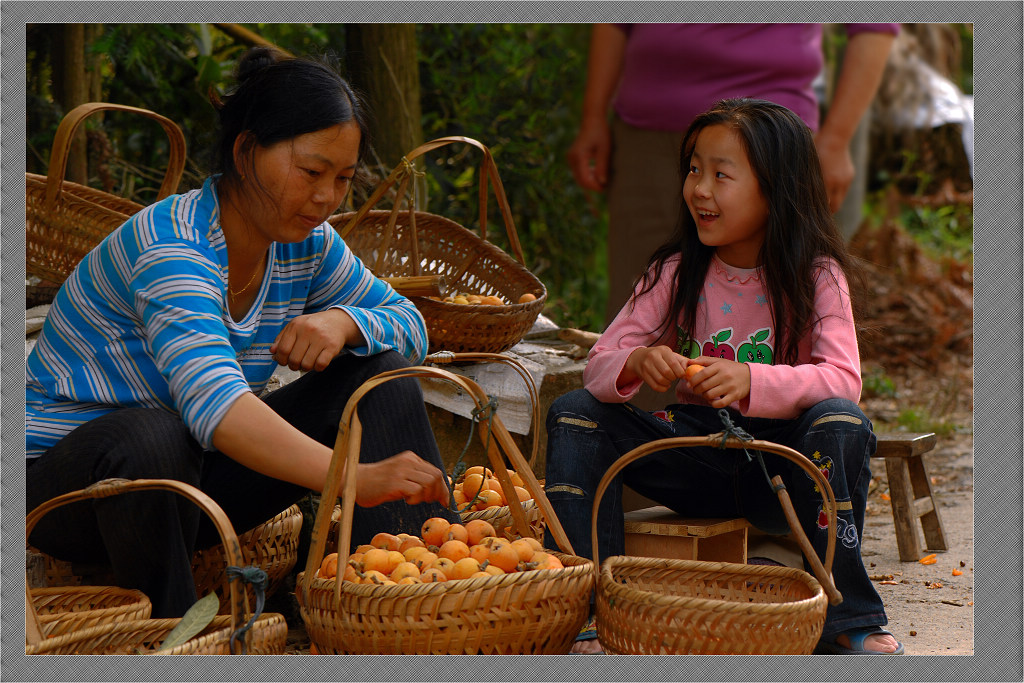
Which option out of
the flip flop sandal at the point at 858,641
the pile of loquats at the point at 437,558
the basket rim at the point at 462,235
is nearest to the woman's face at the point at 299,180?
the pile of loquats at the point at 437,558

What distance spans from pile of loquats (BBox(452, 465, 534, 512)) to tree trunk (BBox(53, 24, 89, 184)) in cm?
217

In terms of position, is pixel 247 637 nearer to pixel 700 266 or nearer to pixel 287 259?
pixel 287 259

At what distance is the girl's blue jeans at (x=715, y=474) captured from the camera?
6.81 ft

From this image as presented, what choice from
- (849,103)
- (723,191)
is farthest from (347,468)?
(849,103)

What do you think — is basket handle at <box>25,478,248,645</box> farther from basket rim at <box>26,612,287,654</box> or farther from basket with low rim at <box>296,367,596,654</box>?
basket with low rim at <box>296,367,596,654</box>

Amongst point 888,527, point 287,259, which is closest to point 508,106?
point 888,527

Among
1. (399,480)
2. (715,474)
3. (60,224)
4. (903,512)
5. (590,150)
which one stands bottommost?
(903,512)

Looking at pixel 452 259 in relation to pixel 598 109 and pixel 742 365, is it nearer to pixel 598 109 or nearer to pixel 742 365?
pixel 598 109

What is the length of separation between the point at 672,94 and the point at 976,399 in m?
1.74

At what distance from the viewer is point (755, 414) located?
2191 millimetres

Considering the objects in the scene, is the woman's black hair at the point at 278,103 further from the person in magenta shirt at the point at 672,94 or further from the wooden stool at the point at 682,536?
the person in magenta shirt at the point at 672,94

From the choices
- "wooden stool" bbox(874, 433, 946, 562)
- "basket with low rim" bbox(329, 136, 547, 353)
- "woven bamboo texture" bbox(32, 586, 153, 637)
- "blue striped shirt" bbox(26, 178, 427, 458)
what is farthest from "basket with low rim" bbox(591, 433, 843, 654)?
"wooden stool" bbox(874, 433, 946, 562)

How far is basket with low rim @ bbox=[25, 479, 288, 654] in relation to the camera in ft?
5.33

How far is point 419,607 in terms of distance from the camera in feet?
5.58
